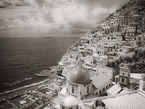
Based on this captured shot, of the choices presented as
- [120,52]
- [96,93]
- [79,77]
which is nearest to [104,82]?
[96,93]

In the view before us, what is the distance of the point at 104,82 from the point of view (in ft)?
65.8

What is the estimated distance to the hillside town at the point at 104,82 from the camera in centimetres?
1450

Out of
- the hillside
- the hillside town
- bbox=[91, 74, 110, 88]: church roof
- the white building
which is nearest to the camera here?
the hillside town

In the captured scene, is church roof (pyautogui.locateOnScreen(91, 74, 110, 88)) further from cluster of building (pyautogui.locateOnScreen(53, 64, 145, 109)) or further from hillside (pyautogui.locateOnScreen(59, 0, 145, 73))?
hillside (pyautogui.locateOnScreen(59, 0, 145, 73))

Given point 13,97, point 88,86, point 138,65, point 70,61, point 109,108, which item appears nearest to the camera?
point 109,108

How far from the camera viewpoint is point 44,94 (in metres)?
31.8

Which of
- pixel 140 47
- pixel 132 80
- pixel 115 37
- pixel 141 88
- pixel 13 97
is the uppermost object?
pixel 115 37


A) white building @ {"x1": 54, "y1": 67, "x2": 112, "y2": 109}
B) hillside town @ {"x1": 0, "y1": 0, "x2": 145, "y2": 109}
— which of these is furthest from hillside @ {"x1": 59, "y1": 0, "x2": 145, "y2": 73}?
white building @ {"x1": 54, "y1": 67, "x2": 112, "y2": 109}

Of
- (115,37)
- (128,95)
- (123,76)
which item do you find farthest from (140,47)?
(128,95)

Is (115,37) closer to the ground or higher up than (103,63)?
higher up

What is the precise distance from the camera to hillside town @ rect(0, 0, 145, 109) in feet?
47.6

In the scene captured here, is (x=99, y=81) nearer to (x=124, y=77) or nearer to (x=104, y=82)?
(x=104, y=82)

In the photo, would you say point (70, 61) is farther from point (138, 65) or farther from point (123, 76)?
point (123, 76)

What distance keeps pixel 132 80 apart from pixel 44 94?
20.8m
